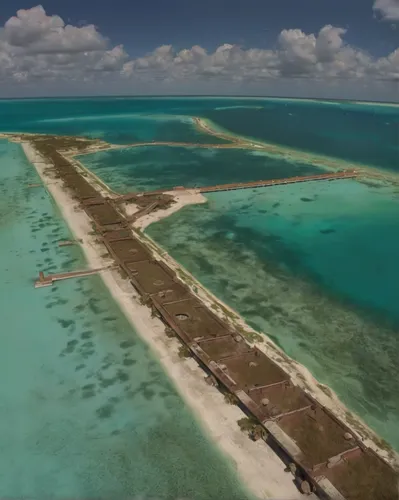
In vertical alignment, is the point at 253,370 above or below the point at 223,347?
below

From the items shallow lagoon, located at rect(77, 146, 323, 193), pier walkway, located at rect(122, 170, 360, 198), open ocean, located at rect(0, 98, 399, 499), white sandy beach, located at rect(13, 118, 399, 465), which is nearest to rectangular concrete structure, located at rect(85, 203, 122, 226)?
white sandy beach, located at rect(13, 118, 399, 465)

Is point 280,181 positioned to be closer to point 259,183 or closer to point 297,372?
point 259,183

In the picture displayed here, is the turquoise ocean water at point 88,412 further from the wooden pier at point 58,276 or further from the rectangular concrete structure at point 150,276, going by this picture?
the rectangular concrete structure at point 150,276

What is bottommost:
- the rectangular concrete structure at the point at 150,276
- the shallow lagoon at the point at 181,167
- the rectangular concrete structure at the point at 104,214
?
the rectangular concrete structure at the point at 150,276

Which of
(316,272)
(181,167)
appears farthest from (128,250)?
(181,167)

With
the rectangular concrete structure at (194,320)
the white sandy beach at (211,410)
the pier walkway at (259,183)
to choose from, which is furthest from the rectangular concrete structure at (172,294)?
the pier walkway at (259,183)

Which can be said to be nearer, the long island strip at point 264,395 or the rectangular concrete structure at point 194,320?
the long island strip at point 264,395

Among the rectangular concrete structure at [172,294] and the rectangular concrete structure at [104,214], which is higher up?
the rectangular concrete structure at [104,214]
